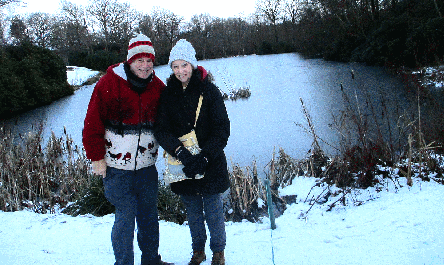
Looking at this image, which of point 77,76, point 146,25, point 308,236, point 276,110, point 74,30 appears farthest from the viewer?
point 146,25

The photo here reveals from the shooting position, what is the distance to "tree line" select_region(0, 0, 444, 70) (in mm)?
12266

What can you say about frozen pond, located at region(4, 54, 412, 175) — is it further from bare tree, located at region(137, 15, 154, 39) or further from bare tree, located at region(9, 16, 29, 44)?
bare tree, located at region(137, 15, 154, 39)

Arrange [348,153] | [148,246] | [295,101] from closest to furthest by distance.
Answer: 1. [148,246]
2. [348,153]
3. [295,101]

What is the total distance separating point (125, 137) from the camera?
6.90ft

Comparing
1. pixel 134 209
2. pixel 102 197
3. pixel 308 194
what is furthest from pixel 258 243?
pixel 102 197

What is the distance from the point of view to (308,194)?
394 cm

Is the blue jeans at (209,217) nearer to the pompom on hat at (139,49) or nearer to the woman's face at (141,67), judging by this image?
the woman's face at (141,67)

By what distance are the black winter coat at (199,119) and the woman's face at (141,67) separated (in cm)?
16

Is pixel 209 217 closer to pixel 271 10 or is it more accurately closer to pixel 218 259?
pixel 218 259

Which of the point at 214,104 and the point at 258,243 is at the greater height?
the point at 214,104

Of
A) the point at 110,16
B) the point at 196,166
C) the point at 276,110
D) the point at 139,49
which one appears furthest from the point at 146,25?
the point at 196,166

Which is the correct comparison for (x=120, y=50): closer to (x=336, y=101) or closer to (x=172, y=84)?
(x=336, y=101)

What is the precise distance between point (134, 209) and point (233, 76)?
1546cm

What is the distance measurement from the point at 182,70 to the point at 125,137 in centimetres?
57
